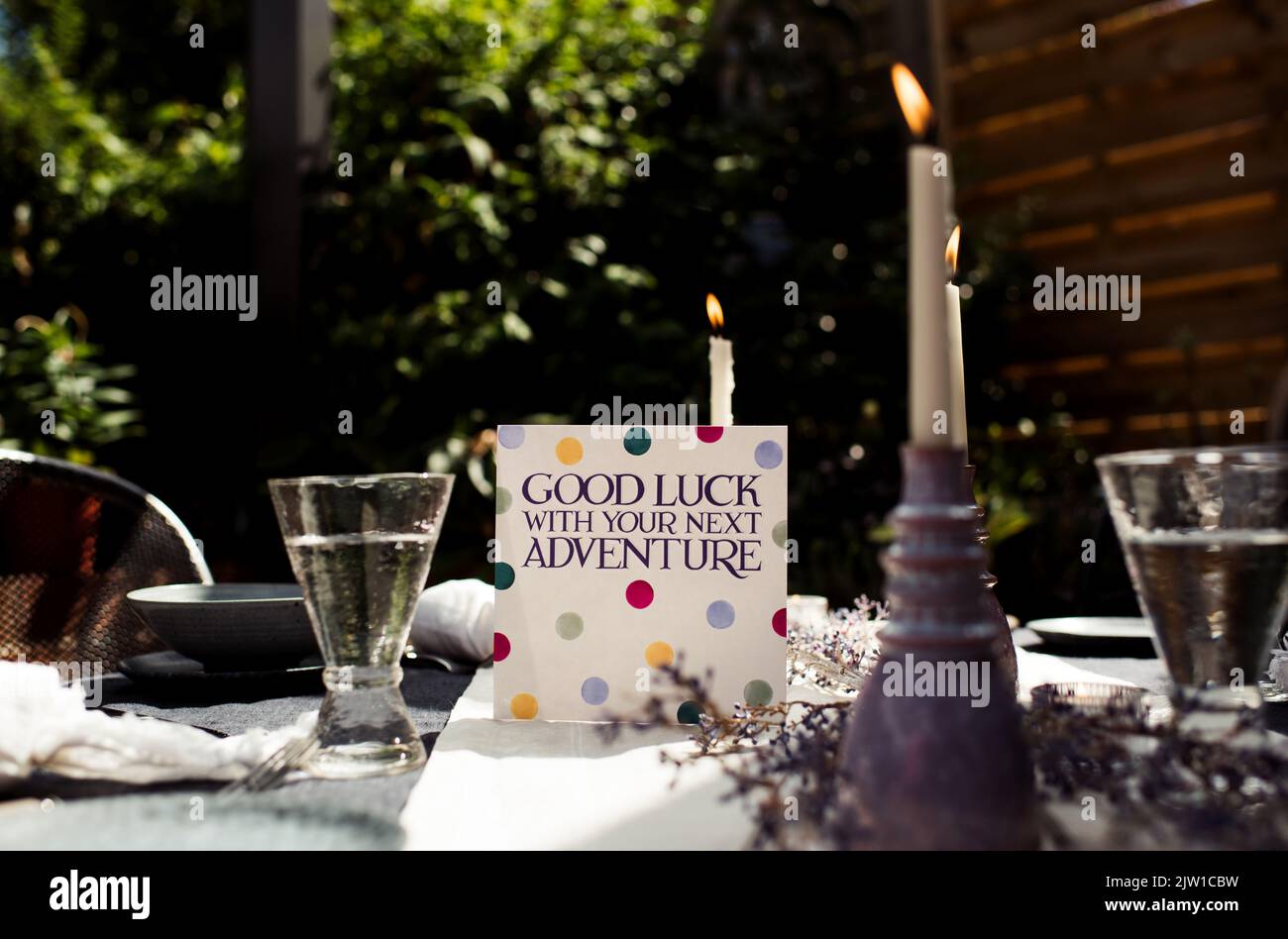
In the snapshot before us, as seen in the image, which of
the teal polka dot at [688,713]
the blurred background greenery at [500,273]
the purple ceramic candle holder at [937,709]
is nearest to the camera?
the purple ceramic candle holder at [937,709]

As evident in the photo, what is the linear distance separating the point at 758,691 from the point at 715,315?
1.03 ft

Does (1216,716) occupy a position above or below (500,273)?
below

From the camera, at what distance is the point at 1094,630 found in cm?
112

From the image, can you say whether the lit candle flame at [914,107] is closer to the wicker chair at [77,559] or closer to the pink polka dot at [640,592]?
the pink polka dot at [640,592]

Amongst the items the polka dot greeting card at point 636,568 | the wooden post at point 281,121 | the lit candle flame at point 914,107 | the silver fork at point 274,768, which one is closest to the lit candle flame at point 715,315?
the polka dot greeting card at point 636,568

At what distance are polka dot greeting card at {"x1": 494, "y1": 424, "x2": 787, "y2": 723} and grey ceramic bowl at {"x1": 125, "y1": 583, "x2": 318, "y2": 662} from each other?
256mm

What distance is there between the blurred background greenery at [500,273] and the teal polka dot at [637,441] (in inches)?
90.3

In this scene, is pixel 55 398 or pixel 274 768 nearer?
pixel 274 768

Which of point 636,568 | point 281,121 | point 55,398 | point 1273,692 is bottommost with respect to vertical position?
point 1273,692

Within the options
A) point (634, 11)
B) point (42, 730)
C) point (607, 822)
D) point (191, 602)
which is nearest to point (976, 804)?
point (607, 822)

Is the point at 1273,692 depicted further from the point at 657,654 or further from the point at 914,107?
the point at 914,107

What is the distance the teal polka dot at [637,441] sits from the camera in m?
0.77

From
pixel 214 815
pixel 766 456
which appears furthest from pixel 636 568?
pixel 214 815
